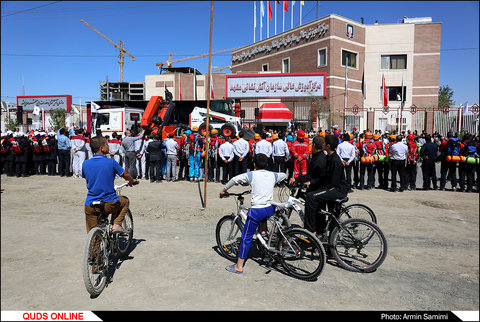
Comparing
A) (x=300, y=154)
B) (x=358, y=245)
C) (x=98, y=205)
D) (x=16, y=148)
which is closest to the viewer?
(x=98, y=205)

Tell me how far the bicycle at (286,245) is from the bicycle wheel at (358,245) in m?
0.68

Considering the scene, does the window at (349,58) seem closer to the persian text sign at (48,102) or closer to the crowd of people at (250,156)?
the crowd of people at (250,156)

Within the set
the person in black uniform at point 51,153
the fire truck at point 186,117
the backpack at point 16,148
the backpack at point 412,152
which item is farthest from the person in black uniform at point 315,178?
the backpack at point 16,148

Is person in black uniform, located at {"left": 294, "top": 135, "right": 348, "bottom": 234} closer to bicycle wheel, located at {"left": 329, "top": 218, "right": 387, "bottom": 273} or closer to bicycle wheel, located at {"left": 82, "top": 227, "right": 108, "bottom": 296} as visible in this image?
bicycle wheel, located at {"left": 329, "top": 218, "right": 387, "bottom": 273}

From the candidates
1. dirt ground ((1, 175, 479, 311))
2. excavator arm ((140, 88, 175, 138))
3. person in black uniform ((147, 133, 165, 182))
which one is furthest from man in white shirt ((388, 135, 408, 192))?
excavator arm ((140, 88, 175, 138))

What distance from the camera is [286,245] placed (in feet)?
15.1

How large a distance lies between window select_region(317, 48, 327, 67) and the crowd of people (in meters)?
21.7

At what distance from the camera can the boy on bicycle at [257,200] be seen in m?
4.50

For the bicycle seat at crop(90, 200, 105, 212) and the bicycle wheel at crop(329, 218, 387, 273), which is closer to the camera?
the bicycle seat at crop(90, 200, 105, 212)

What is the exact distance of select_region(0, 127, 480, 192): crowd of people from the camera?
1044cm

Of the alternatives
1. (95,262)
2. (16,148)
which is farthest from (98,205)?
(16,148)

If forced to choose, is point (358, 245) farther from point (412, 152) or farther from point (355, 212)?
point (412, 152)

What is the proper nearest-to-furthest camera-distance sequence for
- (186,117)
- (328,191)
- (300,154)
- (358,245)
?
(358,245) → (328,191) → (300,154) → (186,117)

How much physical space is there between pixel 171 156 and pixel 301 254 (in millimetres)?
8506
